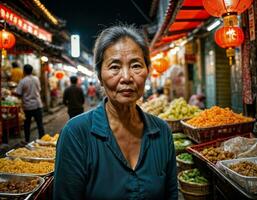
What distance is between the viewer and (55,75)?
29719mm

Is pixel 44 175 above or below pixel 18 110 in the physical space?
below

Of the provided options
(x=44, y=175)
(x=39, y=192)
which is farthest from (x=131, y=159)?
(x=44, y=175)

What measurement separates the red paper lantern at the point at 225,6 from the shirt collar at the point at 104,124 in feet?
11.9

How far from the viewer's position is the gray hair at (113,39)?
8.27 feet

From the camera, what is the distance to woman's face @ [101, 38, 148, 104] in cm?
247

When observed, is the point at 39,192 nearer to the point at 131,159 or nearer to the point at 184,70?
the point at 131,159

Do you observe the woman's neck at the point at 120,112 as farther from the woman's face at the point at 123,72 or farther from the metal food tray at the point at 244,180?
the metal food tray at the point at 244,180

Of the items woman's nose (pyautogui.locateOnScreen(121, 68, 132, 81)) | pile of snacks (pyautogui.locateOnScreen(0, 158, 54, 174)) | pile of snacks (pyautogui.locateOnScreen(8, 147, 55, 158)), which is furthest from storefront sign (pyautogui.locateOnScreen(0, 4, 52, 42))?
woman's nose (pyautogui.locateOnScreen(121, 68, 132, 81))

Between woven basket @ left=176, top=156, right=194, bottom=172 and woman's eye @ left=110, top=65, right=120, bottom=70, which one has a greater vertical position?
woman's eye @ left=110, top=65, right=120, bottom=70

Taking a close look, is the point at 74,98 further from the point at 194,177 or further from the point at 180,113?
the point at 194,177

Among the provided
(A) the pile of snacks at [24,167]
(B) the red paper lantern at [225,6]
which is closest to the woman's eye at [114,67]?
(A) the pile of snacks at [24,167]

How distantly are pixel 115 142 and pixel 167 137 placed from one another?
558mm

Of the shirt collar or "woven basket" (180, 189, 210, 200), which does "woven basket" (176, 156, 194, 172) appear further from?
the shirt collar

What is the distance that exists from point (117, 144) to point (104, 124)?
20 centimetres
